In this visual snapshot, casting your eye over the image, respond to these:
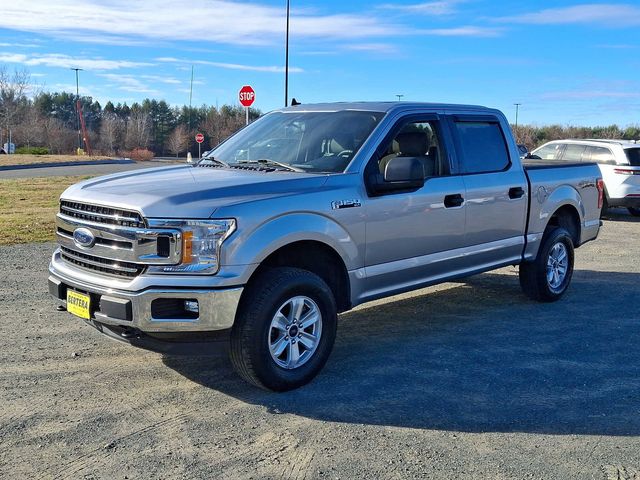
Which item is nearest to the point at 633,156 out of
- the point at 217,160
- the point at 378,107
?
→ the point at 378,107

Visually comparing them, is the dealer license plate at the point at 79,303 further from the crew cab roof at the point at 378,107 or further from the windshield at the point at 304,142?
the crew cab roof at the point at 378,107

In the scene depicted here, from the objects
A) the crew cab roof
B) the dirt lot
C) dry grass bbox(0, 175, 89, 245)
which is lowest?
the dirt lot

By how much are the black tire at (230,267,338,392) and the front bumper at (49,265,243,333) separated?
0.44 ft

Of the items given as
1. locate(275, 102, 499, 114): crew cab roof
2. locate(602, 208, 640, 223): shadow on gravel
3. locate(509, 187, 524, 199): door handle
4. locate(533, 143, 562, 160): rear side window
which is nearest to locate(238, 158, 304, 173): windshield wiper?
locate(275, 102, 499, 114): crew cab roof

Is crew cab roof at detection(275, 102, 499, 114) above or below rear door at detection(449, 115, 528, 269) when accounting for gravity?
above

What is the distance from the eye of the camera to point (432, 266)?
5.92 m

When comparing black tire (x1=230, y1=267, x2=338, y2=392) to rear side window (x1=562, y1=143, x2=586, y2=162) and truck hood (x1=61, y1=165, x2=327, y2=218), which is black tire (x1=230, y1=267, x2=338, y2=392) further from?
rear side window (x1=562, y1=143, x2=586, y2=162)

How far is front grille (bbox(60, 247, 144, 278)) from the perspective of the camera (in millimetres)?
4402

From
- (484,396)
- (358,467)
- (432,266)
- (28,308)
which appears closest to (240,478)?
(358,467)

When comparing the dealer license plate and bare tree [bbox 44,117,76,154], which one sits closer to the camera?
the dealer license plate

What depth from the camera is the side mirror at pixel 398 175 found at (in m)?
5.25

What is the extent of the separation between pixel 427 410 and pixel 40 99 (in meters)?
110

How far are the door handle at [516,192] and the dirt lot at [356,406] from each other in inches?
47.9

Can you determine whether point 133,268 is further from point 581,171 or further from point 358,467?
point 581,171
